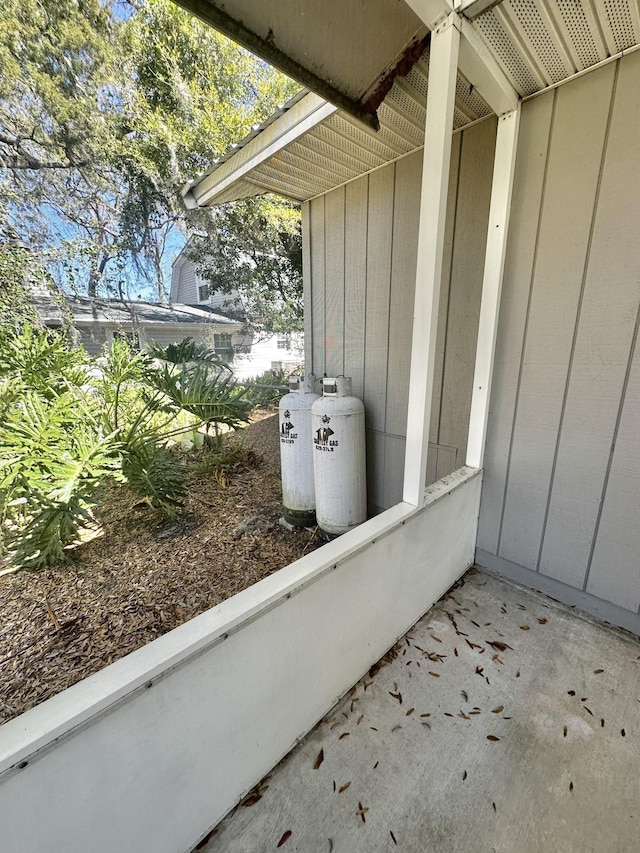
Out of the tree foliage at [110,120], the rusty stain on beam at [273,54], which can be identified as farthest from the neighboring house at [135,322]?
the rusty stain on beam at [273,54]

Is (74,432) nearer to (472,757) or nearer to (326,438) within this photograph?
(326,438)

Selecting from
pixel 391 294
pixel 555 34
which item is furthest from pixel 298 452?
pixel 555 34

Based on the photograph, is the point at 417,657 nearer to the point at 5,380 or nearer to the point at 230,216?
the point at 5,380

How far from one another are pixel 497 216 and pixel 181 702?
2189mm

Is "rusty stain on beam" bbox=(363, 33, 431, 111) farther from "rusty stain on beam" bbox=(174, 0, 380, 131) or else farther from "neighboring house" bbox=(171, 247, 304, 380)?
"neighboring house" bbox=(171, 247, 304, 380)

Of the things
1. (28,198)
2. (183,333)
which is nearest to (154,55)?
(28,198)

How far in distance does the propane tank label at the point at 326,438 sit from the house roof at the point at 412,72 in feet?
4.98

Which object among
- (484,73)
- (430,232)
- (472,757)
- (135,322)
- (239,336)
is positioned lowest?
(472,757)

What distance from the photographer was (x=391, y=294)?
2.35 metres

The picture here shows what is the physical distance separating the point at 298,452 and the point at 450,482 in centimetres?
108

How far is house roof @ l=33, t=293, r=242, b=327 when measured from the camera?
6.37 m

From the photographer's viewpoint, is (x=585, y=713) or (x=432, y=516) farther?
(x=432, y=516)

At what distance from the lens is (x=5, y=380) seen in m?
2.44

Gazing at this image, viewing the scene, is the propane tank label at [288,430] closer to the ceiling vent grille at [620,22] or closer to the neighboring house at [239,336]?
the ceiling vent grille at [620,22]
